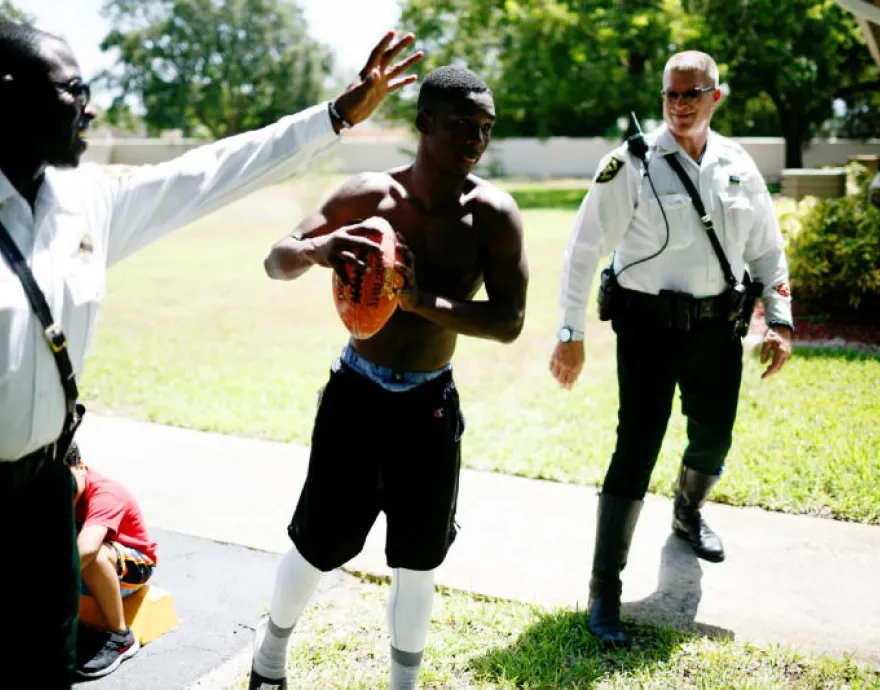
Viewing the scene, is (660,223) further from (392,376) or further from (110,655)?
(110,655)

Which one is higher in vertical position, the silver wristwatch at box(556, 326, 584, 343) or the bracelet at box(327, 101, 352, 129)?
the bracelet at box(327, 101, 352, 129)

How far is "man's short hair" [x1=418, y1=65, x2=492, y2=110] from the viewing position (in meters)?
2.77

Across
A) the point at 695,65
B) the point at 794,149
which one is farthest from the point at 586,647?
the point at 794,149

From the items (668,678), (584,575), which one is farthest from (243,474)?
(668,678)

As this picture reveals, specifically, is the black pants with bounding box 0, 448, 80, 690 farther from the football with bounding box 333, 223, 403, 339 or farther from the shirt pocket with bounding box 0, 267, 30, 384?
the football with bounding box 333, 223, 403, 339

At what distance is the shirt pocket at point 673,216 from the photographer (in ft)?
12.5

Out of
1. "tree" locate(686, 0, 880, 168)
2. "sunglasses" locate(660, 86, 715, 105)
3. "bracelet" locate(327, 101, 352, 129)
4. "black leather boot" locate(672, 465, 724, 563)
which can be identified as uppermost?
"tree" locate(686, 0, 880, 168)

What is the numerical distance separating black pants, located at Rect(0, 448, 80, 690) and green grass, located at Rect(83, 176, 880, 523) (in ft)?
12.0

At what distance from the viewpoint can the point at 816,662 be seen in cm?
349

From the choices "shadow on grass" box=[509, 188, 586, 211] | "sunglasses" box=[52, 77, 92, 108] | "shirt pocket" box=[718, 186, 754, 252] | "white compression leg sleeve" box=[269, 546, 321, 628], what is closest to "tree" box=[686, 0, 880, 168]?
"shadow on grass" box=[509, 188, 586, 211]

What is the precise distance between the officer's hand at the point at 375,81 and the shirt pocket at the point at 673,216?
136 centimetres

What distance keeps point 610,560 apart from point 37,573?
2.28 m

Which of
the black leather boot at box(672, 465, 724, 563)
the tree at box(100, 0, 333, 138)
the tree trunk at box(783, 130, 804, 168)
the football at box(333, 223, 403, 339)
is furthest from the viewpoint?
the tree at box(100, 0, 333, 138)

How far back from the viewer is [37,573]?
7.18 feet
